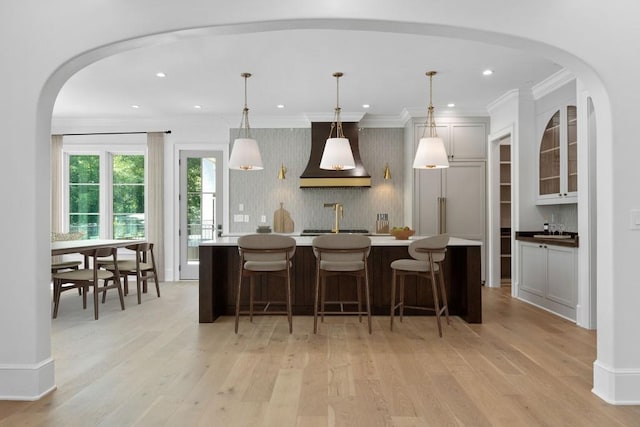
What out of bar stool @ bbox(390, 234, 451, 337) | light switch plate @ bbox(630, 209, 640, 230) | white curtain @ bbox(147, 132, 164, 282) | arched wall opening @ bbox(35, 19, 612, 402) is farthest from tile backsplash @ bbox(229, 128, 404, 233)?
light switch plate @ bbox(630, 209, 640, 230)

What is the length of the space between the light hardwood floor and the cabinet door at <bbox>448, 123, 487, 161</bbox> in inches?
113

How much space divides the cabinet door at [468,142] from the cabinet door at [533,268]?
1.75 m

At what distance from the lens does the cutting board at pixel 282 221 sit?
7140mm

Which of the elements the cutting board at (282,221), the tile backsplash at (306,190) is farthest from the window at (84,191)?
the cutting board at (282,221)

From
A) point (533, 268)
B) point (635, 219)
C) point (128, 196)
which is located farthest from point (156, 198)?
point (635, 219)

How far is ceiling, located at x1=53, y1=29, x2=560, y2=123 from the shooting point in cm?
419

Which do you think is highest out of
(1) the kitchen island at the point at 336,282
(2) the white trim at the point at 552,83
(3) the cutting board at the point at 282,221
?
(2) the white trim at the point at 552,83

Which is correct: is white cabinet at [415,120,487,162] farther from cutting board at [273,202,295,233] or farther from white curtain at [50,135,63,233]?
white curtain at [50,135,63,233]

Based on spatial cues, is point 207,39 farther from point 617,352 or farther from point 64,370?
point 617,352

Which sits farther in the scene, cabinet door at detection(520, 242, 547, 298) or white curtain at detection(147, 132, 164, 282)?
white curtain at detection(147, 132, 164, 282)

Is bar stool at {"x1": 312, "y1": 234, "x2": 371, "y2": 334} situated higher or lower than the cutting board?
lower

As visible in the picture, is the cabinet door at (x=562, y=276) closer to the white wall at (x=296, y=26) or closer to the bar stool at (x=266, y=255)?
the white wall at (x=296, y=26)

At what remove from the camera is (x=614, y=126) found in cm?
254

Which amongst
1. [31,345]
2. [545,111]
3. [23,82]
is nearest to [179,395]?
[31,345]
